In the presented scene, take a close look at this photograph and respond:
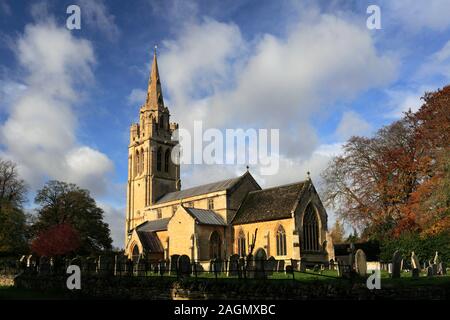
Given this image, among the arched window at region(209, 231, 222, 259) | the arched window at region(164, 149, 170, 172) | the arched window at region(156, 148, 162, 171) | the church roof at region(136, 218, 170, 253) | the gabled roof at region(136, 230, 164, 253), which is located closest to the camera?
the arched window at region(209, 231, 222, 259)

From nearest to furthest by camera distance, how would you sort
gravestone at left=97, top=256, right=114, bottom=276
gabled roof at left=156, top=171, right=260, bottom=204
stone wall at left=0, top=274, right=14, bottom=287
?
gravestone at left=97, top=256, right=114, bottom=276, stone wall at left=0, top=274, right=14, bottom=287, gabled roof at left=156, top=171, right=260, bottom=204

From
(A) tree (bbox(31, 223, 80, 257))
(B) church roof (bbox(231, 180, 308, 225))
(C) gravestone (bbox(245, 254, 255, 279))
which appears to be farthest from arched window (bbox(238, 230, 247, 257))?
(A) tree (bbox(31, 223, 80, 257))

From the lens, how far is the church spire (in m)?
65.3

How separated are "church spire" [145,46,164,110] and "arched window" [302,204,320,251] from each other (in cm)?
3257

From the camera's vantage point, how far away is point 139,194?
62531mm

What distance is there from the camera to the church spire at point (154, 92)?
214 ft

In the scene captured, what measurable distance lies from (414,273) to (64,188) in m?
48.9

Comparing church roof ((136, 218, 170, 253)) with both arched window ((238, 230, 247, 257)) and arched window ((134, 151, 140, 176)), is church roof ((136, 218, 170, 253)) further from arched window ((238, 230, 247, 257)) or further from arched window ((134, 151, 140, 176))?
arched window ((134, 151, 140, 176))

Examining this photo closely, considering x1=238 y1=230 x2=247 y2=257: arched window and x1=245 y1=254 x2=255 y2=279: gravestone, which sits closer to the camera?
x1=245 y1=254 x2=255 y2=279: gravestone

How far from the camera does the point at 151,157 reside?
202 ft

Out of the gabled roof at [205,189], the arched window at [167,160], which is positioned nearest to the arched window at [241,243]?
the gabled roof at [205,189]

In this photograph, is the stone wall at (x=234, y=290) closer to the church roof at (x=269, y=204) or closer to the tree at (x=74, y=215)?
the church roof at (x=269, y=204)

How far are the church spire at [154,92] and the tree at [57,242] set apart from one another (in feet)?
72.4
